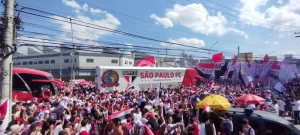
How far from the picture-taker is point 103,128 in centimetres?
778

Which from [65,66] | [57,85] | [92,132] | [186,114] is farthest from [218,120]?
[65,66]

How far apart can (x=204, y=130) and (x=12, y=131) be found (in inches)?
188

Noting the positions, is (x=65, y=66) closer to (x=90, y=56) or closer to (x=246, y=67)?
(x=90, y=56)

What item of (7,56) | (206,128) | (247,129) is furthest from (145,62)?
(247,129)

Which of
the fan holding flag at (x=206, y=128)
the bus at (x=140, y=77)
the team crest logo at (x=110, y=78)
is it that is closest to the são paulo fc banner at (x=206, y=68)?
the bus at (x=140, y=77)

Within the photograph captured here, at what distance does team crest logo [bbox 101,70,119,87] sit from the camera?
2456 cm

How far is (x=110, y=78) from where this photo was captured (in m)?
25.0

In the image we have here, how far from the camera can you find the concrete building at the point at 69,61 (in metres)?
78.9

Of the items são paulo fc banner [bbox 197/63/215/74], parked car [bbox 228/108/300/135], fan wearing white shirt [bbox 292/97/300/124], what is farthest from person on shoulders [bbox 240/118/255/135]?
são paulo fc banner [bbox 197/63/215/74]

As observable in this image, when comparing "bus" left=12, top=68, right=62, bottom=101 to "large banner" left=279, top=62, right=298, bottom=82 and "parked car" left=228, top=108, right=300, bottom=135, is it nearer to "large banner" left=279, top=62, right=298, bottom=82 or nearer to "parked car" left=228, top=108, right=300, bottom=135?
"parked car" left=228, top=108, right=300, bottom=135

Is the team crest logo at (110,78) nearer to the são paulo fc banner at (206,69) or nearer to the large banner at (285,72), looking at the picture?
the são paulo fc banner at (206,69)

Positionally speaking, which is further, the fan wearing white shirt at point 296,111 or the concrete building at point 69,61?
the concrete building at point 69,61

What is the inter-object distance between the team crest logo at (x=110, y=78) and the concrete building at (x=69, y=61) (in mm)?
50671

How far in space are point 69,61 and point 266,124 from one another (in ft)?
267
